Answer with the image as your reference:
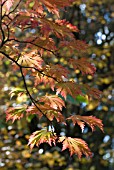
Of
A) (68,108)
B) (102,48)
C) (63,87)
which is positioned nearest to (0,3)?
(63,87)

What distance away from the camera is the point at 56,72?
1.23m

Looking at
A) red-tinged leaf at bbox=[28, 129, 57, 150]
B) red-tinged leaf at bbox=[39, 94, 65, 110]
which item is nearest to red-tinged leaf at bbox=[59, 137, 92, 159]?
red-tinged leaf at bbox=[28, 129, 57, 150]

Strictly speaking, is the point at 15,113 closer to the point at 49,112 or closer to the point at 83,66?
the point at 49,112

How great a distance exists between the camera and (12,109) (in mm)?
1305

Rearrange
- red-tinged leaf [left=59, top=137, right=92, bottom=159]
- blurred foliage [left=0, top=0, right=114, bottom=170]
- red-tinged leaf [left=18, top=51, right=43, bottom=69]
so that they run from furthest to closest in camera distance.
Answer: blurred foliage [left=0, top=0, right=114, bottom=170] < red-tinged leaf [left=18, top=51, right=43, bottom=69] < red-tinged leaf [left=59, top=137, right=92, bottom=159]

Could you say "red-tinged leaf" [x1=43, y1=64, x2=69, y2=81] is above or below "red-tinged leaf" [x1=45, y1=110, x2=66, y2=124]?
above

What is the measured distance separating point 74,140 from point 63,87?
0.66ft

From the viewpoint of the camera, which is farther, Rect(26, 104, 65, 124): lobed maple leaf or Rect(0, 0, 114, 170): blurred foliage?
Rect(0, 0, 114, 170): blurred foliage

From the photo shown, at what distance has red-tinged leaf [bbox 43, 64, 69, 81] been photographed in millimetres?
1219

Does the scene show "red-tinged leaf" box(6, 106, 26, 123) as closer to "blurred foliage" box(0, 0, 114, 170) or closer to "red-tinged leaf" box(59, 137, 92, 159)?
"red-tinged leaf" box(59, 137, 92, 159)

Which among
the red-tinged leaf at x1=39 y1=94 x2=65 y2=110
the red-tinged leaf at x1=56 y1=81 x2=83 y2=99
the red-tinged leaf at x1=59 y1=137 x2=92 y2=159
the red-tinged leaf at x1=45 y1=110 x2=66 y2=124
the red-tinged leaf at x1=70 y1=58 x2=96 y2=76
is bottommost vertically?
the red-tinged leaf at x1=59 y1=137 x2=92 y2=159

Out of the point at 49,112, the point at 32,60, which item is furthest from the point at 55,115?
the point at 32,60

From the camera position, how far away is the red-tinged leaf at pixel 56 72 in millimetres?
1219

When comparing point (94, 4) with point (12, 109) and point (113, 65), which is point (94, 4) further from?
point (12, 109)
